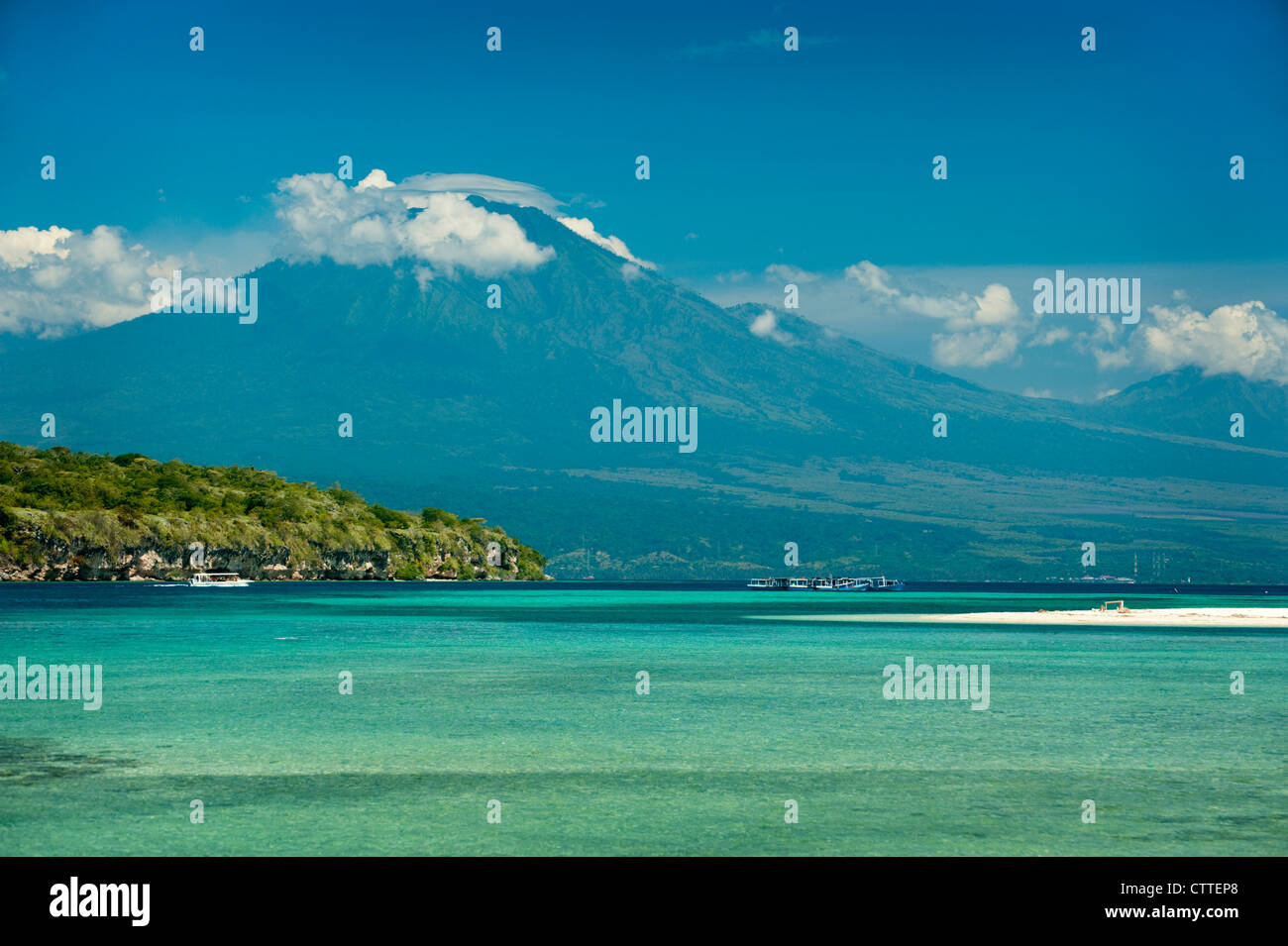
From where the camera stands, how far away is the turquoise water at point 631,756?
19.1 meters

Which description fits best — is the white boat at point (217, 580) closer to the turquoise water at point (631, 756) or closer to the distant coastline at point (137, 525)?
the distant coastline at point (137, 525)

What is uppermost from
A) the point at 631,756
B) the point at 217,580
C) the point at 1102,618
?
the point at 217,580

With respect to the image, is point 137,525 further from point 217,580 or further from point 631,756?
point 631,756

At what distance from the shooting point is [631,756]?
26594mm

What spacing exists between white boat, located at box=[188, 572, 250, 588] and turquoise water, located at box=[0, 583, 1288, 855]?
106m

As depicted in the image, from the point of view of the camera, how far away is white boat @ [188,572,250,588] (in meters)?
157

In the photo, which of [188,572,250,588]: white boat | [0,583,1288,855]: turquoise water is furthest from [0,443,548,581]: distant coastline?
[0,583,1288,855]: turquoise water

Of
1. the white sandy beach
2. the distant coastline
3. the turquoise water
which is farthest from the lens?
the distant coastline

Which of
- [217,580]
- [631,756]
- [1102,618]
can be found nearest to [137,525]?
[217,580]

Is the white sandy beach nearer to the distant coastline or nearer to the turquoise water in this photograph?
the turquoise water

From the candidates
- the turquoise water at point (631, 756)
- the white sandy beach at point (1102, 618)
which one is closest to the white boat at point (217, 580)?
the white sandy beach at point (1102, 618)

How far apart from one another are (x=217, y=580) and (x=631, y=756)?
154m

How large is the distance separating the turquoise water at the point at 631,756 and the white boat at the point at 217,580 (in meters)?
106

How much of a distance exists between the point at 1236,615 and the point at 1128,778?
256 ft
